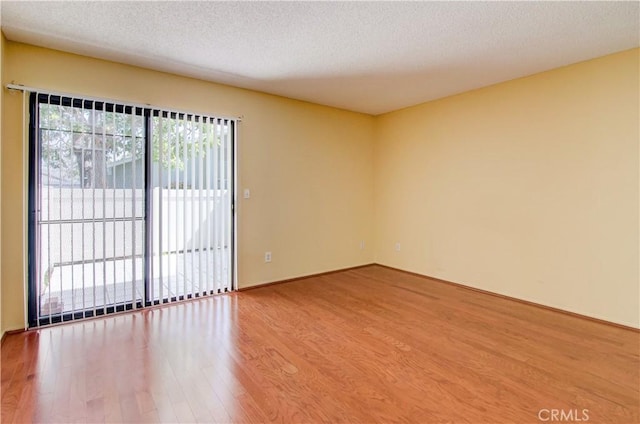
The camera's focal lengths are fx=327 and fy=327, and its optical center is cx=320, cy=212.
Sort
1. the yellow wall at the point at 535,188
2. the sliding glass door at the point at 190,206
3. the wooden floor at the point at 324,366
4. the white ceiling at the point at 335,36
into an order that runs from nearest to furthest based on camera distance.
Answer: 1. the wooden floor at the point at 324,366
2. the white ceiling at the point at 335,36
3. the yellow wall at the point at 535,188
4. the sliding glass door at the point at 190,206

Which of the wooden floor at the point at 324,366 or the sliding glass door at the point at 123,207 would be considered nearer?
the wooden floor at the point at 324,366

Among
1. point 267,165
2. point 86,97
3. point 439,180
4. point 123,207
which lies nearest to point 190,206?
point 123,207

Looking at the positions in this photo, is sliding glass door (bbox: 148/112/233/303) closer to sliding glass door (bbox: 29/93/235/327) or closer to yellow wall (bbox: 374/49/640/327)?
sliding glass door (bbox: 29/93/235/327)

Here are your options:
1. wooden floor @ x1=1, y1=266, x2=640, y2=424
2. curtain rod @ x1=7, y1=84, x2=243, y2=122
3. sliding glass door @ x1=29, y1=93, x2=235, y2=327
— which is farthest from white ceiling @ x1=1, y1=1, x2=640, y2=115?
wooden floor @ x1=1, y1=266, x2=640, y2=424

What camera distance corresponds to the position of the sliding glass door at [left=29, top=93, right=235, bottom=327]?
2863 millimetres

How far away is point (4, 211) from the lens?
2682 millimetres

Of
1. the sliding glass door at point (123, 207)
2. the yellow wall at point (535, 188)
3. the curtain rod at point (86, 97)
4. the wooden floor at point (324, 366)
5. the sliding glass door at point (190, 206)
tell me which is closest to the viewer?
the wooden floor at point (324, 366)

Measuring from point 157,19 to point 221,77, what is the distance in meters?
1.20

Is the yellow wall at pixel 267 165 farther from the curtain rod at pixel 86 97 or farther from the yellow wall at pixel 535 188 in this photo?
the yellow wall at pixel 535 188

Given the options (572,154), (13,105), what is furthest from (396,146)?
(13,105)

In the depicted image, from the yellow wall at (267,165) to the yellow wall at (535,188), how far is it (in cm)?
83

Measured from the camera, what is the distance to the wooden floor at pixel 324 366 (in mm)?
1831

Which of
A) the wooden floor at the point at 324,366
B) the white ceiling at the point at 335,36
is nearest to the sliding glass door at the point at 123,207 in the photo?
the wooden floor at the point at 324,366

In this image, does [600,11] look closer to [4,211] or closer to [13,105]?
[13,105]
